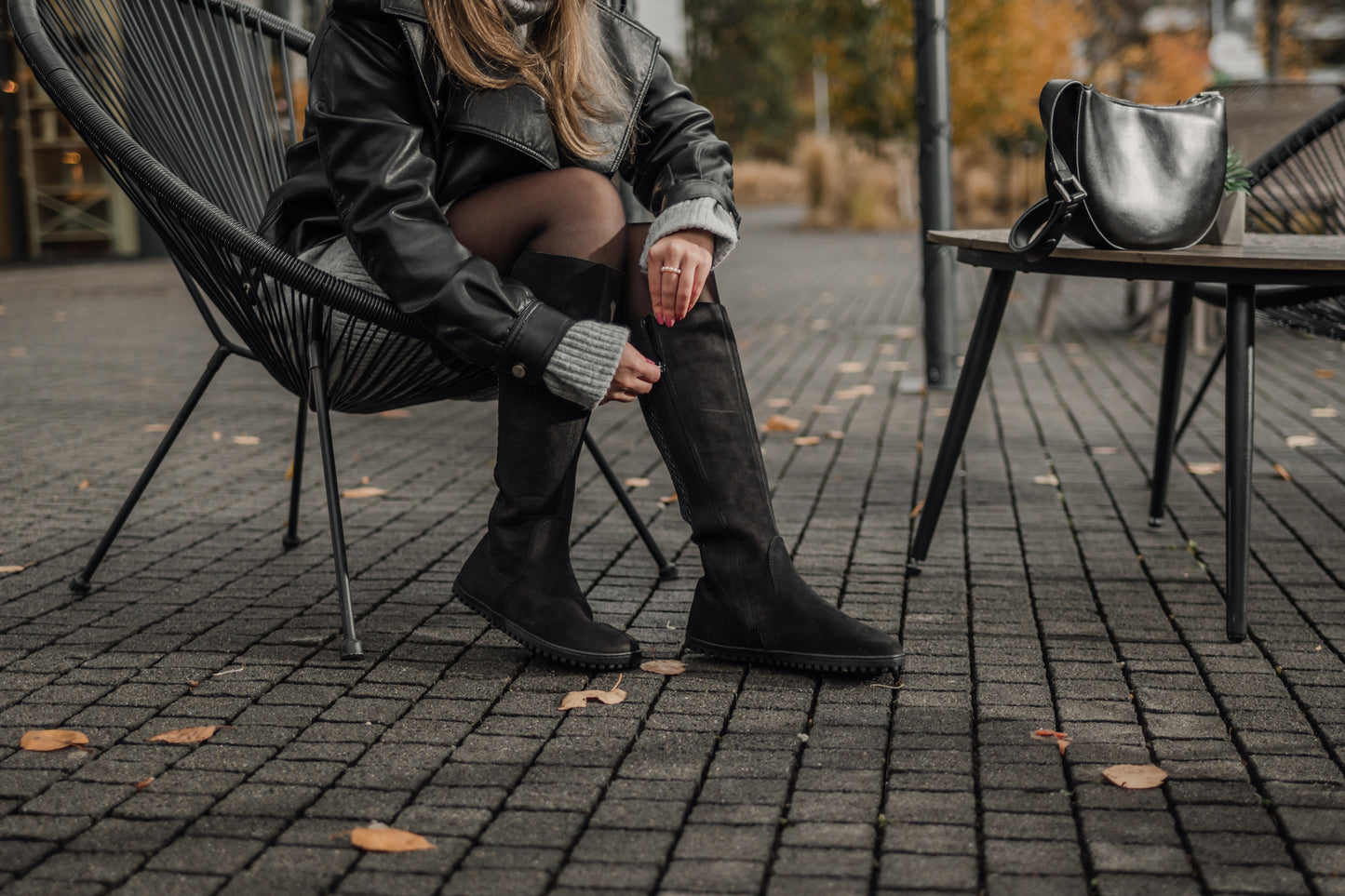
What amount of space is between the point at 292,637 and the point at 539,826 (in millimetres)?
1033

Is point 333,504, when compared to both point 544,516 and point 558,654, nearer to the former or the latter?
point 544,516

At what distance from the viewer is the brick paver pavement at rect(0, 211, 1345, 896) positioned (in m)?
1.81

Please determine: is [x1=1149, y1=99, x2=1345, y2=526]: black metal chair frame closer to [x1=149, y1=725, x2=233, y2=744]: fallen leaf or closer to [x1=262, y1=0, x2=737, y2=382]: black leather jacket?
[x1=262, y1=0, x2=737, y2=382]: black leather jacket

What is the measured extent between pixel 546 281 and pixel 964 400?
3.76 feet

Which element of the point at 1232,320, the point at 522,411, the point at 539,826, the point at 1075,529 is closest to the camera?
the point at 539,826

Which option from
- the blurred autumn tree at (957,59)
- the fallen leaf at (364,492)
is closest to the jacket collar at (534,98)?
the fallen leaf at (364,492)

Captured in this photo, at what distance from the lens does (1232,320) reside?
9.02 feet

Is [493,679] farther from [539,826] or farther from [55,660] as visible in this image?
[55,660]

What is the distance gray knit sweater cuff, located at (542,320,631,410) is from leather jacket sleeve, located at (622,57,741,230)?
1.30 ft

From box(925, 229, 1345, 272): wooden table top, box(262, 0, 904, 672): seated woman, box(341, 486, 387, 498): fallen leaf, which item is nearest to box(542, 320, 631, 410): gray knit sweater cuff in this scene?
box(262, 0, 904, 672): seated woman

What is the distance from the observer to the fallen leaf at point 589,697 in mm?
2367

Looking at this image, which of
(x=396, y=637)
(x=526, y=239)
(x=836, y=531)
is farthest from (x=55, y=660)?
(x=836, y=531)

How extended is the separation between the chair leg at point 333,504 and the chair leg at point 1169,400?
2050mm

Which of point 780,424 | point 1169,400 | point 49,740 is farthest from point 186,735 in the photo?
point 780,424
